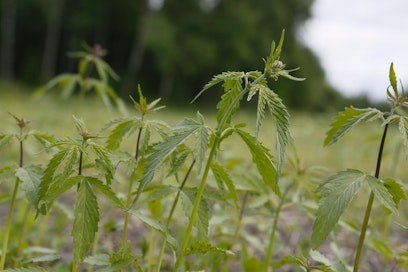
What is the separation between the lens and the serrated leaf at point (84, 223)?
104cm

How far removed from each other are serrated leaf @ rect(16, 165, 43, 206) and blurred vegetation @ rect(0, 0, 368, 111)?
23043mm

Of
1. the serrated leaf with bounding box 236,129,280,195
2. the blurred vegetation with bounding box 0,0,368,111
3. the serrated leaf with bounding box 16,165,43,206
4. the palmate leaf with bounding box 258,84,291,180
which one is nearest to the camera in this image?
the palmate leaf with bounding box 258,84,291,180

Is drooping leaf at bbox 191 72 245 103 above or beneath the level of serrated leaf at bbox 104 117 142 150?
above

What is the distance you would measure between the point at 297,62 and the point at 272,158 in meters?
29.0

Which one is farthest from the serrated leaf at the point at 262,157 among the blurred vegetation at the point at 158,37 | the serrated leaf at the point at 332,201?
the blurred vegetation at the point at 158,37

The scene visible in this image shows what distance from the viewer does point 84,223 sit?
1.05 meters

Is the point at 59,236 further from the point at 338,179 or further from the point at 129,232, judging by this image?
the point at 338,179

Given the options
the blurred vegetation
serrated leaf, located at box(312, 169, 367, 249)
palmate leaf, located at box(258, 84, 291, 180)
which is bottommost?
serrated leaf, located at box(312, 169, 367, 249)

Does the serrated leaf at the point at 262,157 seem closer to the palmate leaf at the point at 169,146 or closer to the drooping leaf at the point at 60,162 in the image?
the palmate leaf at the point at 169,146

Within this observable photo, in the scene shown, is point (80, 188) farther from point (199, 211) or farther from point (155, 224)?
point (199, 211)

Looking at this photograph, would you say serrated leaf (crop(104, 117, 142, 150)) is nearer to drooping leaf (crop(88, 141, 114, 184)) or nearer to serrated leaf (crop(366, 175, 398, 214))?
drooping leaf (crop(88, 141, 114, 184))

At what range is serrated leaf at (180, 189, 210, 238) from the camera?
123cm

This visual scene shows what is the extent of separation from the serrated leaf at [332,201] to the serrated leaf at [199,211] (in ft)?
0.97

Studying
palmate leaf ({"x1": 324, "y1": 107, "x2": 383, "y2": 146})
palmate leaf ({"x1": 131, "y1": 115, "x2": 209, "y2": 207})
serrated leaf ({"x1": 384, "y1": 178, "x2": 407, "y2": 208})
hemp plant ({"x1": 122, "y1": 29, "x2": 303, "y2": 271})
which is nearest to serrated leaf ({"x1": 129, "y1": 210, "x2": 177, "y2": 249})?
hemp plant ({"x1": 122, "y1": 29, "x2": 303, "y2": 271})
